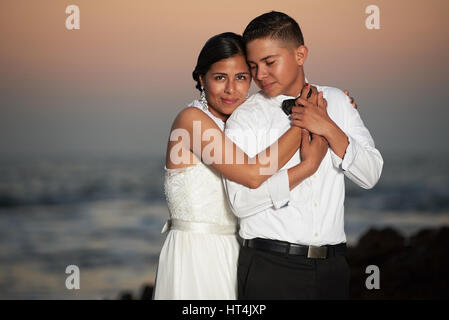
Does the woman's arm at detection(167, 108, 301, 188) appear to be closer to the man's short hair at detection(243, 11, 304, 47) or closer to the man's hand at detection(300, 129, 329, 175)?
the man's hand at detection(300, 129, 329, 175)

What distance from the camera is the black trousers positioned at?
6.97 ft

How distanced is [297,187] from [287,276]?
13.6 inches

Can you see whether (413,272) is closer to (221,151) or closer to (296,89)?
(296,89)

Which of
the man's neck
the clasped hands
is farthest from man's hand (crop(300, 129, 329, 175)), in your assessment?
the man's neck

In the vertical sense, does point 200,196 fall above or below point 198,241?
above

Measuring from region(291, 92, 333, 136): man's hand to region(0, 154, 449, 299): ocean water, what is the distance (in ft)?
19.8

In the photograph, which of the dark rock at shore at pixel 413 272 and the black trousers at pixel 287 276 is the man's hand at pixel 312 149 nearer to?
the black trousers at pixel 287 276

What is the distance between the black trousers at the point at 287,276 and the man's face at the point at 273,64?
662mm

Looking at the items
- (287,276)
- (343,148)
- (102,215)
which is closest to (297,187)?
(343,148)

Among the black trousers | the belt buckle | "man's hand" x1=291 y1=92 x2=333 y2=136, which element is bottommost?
the black trousers

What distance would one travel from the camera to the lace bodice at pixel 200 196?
2441 millimetres

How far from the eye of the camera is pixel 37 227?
11648 mm

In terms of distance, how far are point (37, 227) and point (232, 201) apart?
10352 mm

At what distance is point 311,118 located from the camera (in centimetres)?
213
